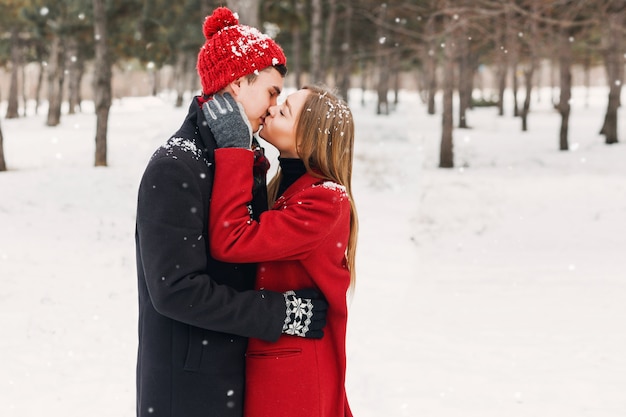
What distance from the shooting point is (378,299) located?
23.2 ft

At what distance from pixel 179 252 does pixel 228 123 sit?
0.45 meters

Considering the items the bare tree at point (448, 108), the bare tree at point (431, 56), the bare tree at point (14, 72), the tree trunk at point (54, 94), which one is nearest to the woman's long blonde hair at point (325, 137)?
the bare tree at point (431, 56)

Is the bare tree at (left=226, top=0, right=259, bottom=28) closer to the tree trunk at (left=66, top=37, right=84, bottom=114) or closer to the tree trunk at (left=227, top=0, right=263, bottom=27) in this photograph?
the tree trunk at (left=227, top=0, right=263, bottom=27)

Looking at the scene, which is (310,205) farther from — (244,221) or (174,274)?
(174,274)

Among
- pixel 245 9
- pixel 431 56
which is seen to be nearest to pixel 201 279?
pixel 245 9

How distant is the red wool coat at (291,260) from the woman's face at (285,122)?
146mm

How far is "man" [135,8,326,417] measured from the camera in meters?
1.81

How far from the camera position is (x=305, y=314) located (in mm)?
2023

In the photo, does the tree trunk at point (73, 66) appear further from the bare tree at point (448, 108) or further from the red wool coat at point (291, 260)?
the red wool coat at point (291, 260)

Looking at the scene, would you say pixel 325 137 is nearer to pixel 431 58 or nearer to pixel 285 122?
pixel 285 122

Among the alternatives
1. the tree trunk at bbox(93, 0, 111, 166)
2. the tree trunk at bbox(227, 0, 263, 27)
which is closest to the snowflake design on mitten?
the tree trunk at bbox(227, 0, 263, 27)

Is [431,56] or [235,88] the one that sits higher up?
[431,56]

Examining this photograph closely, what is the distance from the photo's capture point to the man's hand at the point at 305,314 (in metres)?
2.00

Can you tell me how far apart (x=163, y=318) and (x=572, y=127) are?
1006 inches
